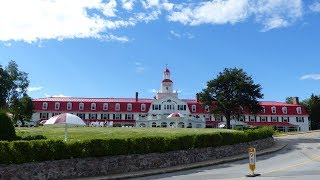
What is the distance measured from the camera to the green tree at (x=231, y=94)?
68938 mm

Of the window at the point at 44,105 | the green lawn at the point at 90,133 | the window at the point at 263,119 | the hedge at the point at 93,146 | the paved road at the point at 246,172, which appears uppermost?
the window at the point at 44,105

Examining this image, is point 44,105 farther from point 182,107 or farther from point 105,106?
point 182,107

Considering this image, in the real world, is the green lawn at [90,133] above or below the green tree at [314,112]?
below

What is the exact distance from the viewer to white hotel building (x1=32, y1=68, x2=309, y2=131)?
95.6 meters

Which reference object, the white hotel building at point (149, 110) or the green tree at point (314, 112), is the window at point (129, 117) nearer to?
the white hotel building at point (149, 110)

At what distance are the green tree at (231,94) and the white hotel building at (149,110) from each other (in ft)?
72.1

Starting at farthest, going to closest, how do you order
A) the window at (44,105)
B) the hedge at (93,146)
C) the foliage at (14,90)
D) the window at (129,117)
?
the window at (129,117) → the window at (44,105) → the foliage at (14,90) → the hedge at (93,146)

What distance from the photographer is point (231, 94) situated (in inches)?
2761

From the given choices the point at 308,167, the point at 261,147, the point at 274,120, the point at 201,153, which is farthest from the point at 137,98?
the point at 308,167

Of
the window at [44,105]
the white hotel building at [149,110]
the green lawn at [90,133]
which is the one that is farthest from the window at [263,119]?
Result: the green lawn at [90,133]

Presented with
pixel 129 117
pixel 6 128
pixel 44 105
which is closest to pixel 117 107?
pixel 129 117

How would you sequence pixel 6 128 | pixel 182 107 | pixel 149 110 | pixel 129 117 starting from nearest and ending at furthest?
pixel 6 128 → pixel 182 107 → pixel 149 110 → pixel 129 117

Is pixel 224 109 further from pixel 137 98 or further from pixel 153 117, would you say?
pixel 137 98

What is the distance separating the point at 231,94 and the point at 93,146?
4691cm
